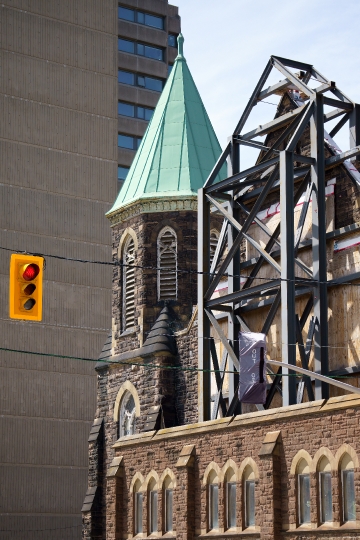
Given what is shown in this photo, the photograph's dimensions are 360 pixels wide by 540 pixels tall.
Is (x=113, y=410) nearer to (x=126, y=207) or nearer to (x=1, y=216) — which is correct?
(x=126, y=207)

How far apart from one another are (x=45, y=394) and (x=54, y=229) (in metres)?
9.77

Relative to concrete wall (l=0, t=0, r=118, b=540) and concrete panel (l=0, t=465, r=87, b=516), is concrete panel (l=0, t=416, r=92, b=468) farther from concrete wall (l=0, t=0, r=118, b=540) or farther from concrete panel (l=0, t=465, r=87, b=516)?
concrete panel (l=0, t=465, r=87, b=516)

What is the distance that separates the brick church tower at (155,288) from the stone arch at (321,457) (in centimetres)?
1297

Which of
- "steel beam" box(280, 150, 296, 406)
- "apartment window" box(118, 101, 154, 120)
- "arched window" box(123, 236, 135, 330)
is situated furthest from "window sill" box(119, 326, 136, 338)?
"apartment window" box(118, 101, 154, 120)

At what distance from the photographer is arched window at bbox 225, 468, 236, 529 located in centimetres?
2830

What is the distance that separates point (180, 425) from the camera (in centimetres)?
3778

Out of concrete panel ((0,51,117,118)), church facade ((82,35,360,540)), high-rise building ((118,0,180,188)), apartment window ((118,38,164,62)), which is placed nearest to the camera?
church facade ((82,35,360,540))

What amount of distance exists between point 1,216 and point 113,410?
27259mm

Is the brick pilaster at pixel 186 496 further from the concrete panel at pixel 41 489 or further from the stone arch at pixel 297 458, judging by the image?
the concrete panel at pixel 41 489

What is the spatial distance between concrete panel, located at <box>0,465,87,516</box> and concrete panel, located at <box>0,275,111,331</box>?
8.49 metres

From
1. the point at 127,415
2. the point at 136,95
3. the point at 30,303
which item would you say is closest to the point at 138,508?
the point at 127,415

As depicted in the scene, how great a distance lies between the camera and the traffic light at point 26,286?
62.5ft

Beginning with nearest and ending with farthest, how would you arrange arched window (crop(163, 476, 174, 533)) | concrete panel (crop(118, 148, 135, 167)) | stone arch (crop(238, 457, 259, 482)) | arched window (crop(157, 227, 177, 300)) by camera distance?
stone arch (crop(238, 457, 259, 482)) < arched window (crop(163, 476, 174, 533)) < arched window (crop(157, 227, 177, 300)) < concrete panel (crop(118, 148, 135, 167))

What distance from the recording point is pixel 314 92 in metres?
31.8
